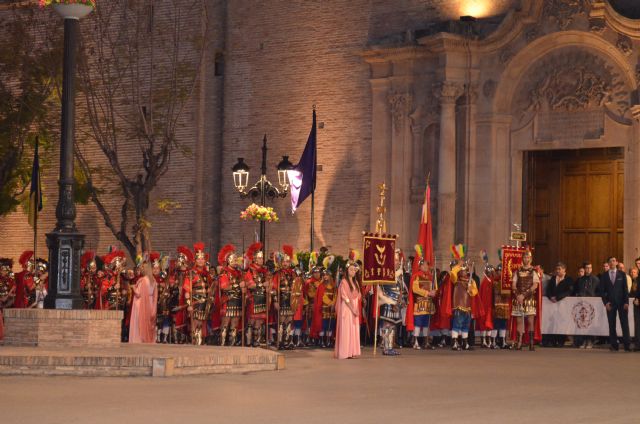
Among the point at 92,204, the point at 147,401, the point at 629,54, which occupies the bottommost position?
the point at 147,401

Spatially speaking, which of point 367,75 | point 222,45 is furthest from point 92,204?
point 367,75

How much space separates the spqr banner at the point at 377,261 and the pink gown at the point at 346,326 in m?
0.53

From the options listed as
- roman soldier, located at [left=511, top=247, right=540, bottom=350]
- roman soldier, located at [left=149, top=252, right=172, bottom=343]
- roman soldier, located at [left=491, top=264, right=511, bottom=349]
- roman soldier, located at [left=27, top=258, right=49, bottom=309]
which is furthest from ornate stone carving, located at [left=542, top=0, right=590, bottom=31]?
roman soldier, located at [left=27, top=258, right=49, bottom=309]

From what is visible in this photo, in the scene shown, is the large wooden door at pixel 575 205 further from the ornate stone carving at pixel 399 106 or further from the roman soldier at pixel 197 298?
the roman soldier at pixel 197 298

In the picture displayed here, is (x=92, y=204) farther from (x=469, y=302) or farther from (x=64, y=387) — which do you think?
(x=64, y=387)

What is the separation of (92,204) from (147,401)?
956 inches

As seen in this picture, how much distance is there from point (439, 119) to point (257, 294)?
304 inches

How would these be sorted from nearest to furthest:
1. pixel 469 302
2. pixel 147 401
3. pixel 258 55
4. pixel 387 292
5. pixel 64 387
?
pixel 147 401 < pixel 64 387 < pixel 387 292 < pixel 469 302 < pixel 258 55

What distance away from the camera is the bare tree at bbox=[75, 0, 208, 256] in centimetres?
3288

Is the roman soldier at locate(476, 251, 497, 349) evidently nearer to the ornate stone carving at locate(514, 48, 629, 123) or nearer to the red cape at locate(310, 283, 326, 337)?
the red cape at locate(310, 283, 326, 337)

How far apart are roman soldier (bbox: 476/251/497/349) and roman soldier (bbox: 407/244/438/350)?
94 centimetres

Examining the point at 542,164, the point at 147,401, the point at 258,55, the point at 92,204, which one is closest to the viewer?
the point at 147,401

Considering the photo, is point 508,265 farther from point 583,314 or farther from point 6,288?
point 6,288

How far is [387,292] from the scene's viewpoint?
22.3m
